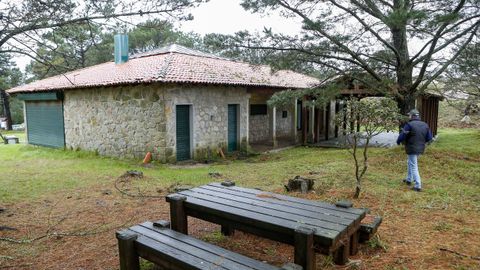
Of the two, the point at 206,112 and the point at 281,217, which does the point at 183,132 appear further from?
the point at 281,217

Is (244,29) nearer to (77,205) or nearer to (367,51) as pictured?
(367,51)

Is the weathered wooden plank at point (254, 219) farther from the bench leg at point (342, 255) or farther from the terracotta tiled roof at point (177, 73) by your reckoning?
the terracotta tiled roof at point (177, 73)

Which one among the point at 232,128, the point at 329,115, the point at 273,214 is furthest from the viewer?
the point at 329,115

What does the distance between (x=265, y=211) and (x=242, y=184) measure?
4.17 meters

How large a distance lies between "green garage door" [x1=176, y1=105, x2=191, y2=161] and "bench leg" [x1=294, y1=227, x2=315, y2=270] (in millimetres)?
8860

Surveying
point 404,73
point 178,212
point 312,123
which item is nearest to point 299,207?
point 178,212

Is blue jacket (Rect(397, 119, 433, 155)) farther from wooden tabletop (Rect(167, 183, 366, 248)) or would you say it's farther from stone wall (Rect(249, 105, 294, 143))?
stone wall (Rect(249, 105, 294, 143))

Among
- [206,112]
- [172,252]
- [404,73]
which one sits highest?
[404,73]

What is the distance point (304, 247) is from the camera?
261 cm

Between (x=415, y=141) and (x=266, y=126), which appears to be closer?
(x=415, y=141)

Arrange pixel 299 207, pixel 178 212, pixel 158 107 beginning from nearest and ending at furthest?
pixel 299 207 < pixel 178 212 < pixel 158 107

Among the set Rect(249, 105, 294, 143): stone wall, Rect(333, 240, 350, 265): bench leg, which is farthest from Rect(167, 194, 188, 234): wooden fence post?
Rect(249, 105, 294, 143): stone wall

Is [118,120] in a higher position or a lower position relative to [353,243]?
higher

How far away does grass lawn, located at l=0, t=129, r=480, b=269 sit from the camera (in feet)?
11.8
